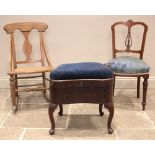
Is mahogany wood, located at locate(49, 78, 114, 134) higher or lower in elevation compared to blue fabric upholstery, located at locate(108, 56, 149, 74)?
lower

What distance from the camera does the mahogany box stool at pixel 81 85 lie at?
207 cm

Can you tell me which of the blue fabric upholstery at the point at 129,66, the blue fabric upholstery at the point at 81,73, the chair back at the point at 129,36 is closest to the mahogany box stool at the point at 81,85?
the blue fabric upholstery at the point at 81,73

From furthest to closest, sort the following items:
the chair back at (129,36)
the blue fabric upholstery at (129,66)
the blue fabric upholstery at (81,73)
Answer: the chair back at (129,36), the blue fabric upholstery at (129,66), the blue fabric upholstery at (81,73)

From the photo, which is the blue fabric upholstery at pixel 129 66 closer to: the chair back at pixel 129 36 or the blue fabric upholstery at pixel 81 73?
the chair back at pixel 129 36

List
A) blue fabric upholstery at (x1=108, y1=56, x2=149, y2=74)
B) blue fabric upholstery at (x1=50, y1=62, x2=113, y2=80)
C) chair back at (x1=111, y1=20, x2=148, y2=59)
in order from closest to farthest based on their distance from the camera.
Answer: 1. blue fabric upholstery at (x1=50, y1=62, x2=113, y2=80)
2. blue fabric upholstery at (x1=108, y1=56, x2=149, y2=74)
3. chair back at (x1=111, y1=20, x2=148, y2=59)

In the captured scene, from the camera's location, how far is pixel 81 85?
208cm

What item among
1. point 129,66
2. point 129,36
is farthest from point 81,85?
point 129,36

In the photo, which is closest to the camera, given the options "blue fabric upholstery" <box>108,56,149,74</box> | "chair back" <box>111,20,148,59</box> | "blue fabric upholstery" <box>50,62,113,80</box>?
"blue fabric upholstery" <box>50,62,113,80</box>

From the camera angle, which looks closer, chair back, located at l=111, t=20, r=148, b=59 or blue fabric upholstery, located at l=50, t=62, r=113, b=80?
blue fabric upholstery, located at l=50, t=62, r=113, b=80

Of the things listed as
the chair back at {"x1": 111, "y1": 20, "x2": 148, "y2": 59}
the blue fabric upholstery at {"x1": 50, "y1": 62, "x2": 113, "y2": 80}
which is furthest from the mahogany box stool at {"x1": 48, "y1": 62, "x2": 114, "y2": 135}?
the chair back at {"x1": 111, "y1": 20, "x2": 148, "y2": 59}

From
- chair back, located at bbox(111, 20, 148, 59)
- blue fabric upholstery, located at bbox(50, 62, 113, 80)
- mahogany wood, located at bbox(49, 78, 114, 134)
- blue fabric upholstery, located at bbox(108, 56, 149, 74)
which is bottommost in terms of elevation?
mahogany wood, located at bbox(49, 78, 114, 134)

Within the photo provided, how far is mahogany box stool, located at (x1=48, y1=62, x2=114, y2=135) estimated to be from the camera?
2.07 metres

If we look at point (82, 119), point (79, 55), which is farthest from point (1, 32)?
point (82, 119)

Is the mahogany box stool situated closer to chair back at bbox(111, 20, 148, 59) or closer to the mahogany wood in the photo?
the mahogany wood
